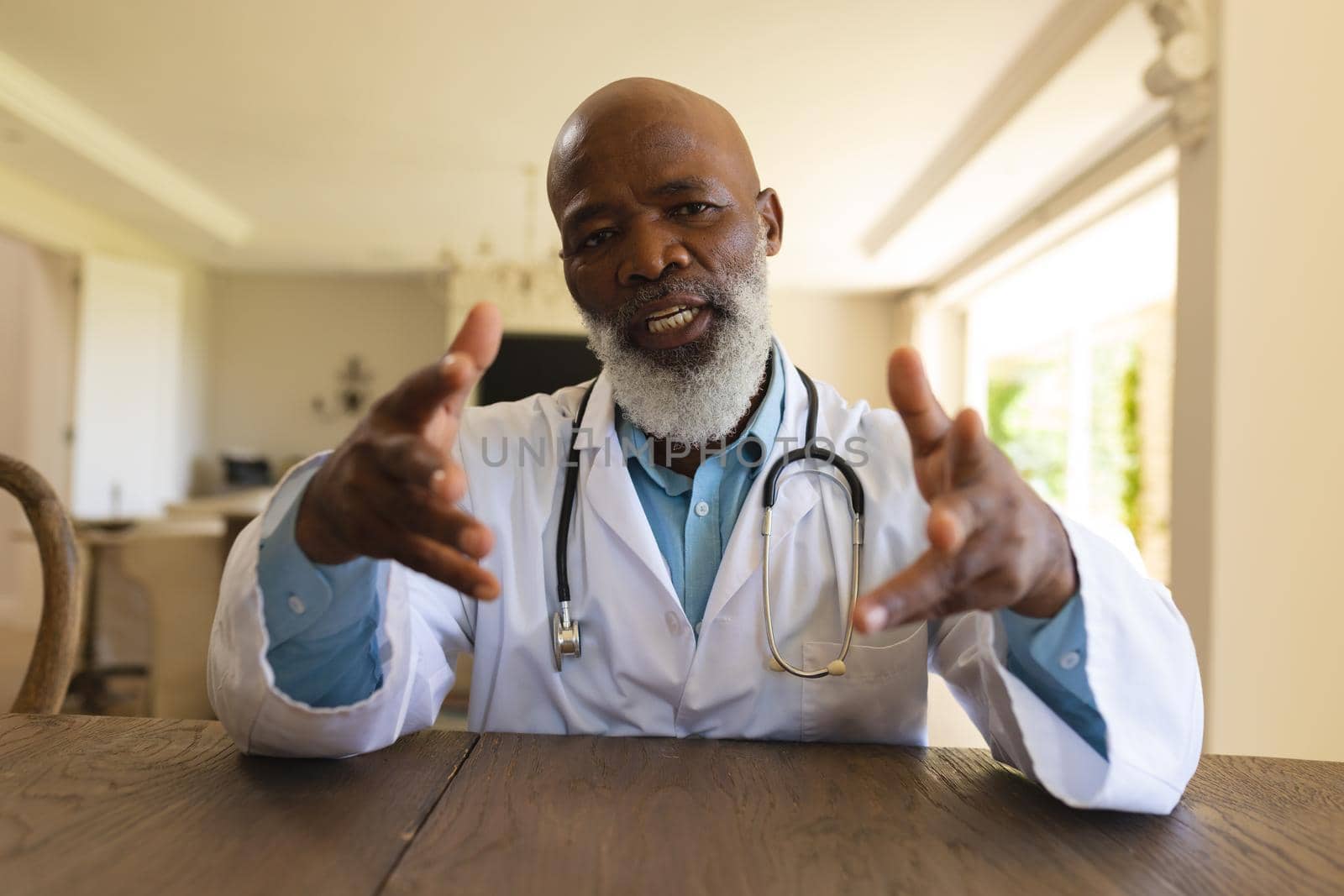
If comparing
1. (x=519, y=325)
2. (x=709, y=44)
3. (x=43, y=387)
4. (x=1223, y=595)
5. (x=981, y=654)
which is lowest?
(x=1223, y=595)

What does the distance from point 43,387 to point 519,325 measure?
3526mm

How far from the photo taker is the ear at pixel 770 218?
144 cm

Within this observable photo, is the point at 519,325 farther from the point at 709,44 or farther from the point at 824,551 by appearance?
the point at 824,551

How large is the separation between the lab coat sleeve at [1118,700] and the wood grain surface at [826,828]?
27 millimetres

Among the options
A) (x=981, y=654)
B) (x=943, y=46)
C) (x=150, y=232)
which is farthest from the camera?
(x=150, y=232)

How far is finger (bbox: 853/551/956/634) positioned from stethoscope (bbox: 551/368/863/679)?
388mm

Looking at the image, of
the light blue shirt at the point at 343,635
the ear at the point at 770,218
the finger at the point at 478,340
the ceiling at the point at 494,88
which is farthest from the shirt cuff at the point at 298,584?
the ceiling at the point at 494,88

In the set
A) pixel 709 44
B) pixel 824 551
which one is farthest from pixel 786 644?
pixel 709 44

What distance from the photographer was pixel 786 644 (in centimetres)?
114

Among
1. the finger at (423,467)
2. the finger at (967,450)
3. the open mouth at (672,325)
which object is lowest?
the finger at (423,467)

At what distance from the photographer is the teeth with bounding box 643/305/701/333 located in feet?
4.13

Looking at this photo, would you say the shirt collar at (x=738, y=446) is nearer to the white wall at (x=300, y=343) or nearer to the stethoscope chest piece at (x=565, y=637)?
the stethoscope chest piece at (x=565, y=637)

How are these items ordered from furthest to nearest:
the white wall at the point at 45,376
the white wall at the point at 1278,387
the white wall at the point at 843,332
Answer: the white wall at the point at 843,332
the white wall at the point at 45,376
the white wall at the point at 1278,387

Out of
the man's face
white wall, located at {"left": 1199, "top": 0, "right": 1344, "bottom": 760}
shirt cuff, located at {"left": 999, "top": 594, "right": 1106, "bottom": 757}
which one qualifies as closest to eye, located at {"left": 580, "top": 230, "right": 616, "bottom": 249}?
→ the man's face
